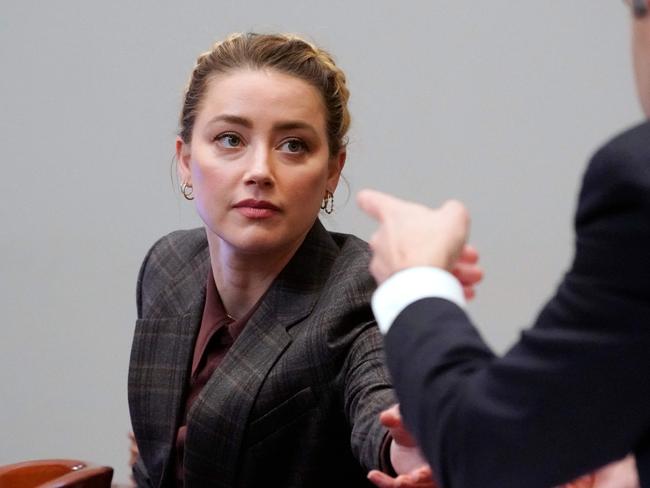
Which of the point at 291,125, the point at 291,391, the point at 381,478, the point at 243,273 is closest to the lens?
the point at 381,478

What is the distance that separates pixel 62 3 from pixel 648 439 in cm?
257

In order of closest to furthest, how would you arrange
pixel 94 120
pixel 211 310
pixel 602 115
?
pixel 211 310 < pixel 602 115 < pixel 94 120

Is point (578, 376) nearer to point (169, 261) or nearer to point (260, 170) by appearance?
point (260, 170)

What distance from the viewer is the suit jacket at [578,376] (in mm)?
774

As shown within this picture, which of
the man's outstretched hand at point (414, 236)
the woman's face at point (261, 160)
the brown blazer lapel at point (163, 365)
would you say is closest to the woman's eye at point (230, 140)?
the woman's face at point (261, 160)

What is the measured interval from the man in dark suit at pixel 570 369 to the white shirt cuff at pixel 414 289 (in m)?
0.03

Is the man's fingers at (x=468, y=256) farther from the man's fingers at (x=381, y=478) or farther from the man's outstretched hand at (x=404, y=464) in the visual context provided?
the man's fingers at (x=381, y=478)

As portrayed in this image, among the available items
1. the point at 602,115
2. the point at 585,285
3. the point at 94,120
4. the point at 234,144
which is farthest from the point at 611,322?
the point at 94,120

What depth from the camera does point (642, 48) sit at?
838 mm

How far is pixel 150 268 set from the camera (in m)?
2.12

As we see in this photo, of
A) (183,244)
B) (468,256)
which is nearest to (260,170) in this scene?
(183,244)

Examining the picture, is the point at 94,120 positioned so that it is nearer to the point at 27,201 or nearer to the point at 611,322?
the point at 27,201

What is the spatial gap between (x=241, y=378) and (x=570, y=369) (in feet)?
3.09

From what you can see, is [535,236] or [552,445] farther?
[535,236]
